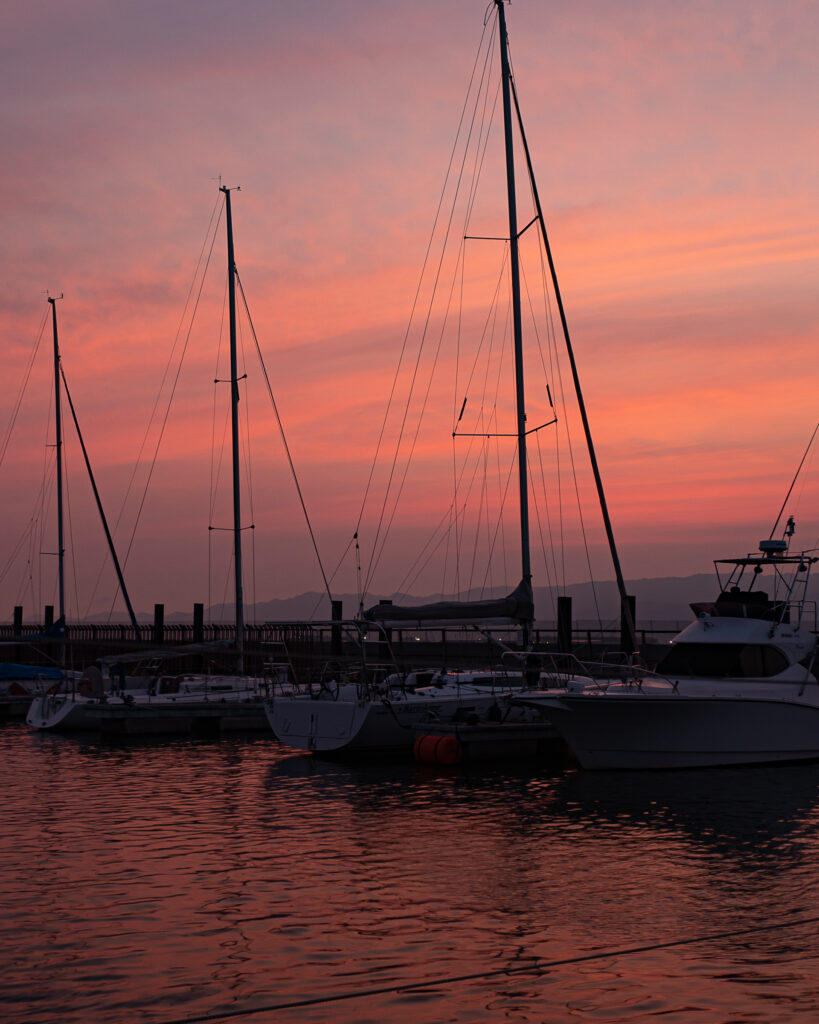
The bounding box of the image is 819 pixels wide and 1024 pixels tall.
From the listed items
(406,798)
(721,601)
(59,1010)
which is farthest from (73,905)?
(721,601)

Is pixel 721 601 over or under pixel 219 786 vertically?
over

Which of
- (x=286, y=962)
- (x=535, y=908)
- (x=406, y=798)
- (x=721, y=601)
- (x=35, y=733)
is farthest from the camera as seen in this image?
(x=35, y=733)

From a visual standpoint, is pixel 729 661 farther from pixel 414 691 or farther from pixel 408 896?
pixel 408 896

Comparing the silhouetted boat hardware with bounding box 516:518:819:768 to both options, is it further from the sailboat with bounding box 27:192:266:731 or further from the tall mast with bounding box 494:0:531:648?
the sailboat with bounding box 27:192:266:731

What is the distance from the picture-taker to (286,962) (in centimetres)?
1091

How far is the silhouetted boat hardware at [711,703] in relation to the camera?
2309 centimetres

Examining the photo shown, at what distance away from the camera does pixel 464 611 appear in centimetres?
2773

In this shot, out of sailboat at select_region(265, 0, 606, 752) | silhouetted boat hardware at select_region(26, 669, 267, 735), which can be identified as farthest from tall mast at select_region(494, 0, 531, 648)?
silhouetted boat hardware at select_region(26, 669, 267, 735)

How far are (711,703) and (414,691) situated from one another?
7354 mm

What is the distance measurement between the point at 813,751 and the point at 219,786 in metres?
11.5

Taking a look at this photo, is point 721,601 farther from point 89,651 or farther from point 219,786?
point 89,651

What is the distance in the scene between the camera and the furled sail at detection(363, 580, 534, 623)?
1089 inches

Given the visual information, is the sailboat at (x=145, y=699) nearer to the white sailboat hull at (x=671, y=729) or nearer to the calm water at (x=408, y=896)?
the calm water at (x=408, y=896)

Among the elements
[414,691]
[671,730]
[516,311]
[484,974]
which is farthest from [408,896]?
[516,311]
